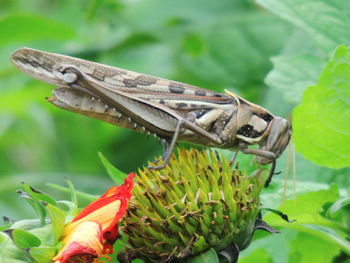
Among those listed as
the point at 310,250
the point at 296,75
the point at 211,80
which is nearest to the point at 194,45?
the point at 211,80

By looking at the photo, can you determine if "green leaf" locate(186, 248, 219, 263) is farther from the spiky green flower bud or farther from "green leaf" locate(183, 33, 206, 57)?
"green leaf" locate(183, 33, 206, 57)

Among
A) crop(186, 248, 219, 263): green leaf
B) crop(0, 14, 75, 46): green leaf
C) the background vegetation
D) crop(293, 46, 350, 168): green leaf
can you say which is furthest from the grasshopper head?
crop(0, 14, 75, 46): green leaf

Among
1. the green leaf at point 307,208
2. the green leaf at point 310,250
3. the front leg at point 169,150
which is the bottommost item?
the green leaf at point 310,250

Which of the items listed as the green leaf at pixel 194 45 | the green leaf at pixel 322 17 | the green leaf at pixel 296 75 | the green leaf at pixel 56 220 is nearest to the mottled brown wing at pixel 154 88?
the green leaf at pixel 296 75

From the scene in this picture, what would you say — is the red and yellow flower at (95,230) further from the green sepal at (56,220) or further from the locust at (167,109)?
the locust at (167,109)

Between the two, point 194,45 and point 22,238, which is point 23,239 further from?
point 194,45

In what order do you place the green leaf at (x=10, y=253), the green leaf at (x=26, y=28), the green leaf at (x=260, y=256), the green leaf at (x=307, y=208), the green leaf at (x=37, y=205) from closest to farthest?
the green leaf at (x=10, y=253), the green leaf at (x=37, y=205), the green leaf at (x=307, y=208), the green leaf at (x=260, y=256), the green leaf at (x=26, y=28)
